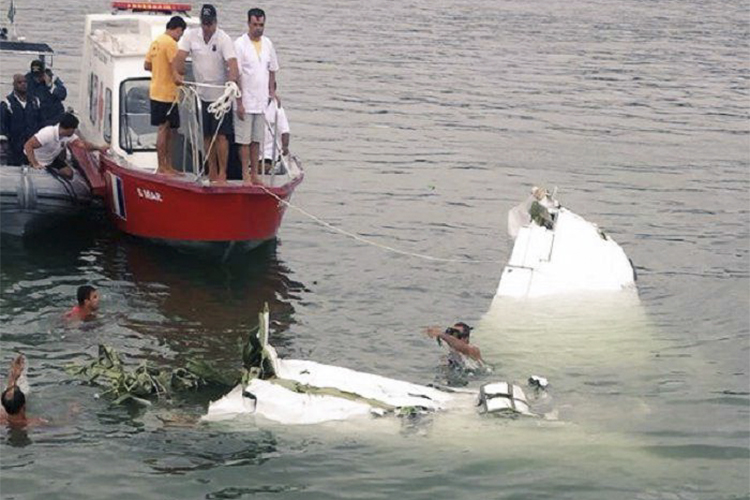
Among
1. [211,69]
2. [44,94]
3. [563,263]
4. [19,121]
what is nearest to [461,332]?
[563,263]

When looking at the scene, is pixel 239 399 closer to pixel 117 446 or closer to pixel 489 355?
pixel 117 446

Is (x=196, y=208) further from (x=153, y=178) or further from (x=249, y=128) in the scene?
(x=249, y=128)

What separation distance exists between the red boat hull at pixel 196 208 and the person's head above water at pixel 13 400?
5.17 meters

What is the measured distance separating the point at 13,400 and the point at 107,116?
25.2 ft

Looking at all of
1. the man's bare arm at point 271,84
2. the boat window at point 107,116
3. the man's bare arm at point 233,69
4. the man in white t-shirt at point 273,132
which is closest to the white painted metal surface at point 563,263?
the man in white t-shirt at point 273,132

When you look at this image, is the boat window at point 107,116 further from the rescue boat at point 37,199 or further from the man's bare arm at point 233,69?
the man's bare arm at point 233,69

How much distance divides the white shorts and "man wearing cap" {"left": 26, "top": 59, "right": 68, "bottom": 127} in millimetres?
4326

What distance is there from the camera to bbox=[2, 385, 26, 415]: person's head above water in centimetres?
1252

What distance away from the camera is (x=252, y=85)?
1728 centimetres

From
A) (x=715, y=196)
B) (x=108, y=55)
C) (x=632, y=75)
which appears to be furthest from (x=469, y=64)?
(x=108, y=55)

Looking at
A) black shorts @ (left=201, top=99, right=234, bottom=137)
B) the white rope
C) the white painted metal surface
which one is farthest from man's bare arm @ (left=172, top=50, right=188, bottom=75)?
the white painted metal surface

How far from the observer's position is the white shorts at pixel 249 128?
17.3 meters

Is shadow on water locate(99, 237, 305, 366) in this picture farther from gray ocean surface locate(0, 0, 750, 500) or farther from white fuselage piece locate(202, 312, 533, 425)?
white fuselage piece locate(202, 312, 533, 425)

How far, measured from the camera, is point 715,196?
2270 centimetres
